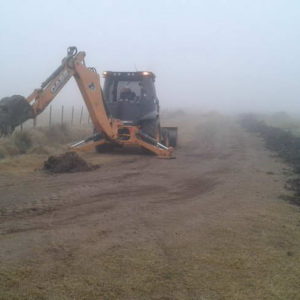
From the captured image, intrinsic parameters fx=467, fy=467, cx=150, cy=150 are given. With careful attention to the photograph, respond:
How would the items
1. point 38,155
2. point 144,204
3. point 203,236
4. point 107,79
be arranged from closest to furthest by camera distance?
point 203,236 < point 144,204 < point 38,155 < point 107,79

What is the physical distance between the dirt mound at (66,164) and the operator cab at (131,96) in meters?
4.30

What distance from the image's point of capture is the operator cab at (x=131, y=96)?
1667 cm

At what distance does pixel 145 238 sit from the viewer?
6.44m

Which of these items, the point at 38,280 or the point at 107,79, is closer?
the point at 38,280

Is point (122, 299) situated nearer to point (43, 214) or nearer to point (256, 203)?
point (43, 214)

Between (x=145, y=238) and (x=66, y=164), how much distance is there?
6.12m

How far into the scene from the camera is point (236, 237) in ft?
21.8

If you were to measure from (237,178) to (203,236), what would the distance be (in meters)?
5.58

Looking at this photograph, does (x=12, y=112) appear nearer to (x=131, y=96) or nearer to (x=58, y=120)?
(x=131, y=96)

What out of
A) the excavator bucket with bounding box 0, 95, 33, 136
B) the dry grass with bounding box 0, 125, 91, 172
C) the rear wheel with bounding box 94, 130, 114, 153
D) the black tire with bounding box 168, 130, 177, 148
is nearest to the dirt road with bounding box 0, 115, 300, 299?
the excavator bucket with bounding box 0, 95, 33, 136

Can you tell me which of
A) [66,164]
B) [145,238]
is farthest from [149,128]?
[145,238]

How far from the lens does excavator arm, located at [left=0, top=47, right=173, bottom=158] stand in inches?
478

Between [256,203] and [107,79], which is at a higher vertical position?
[107,79]

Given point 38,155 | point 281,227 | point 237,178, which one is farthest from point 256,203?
point 38,155
